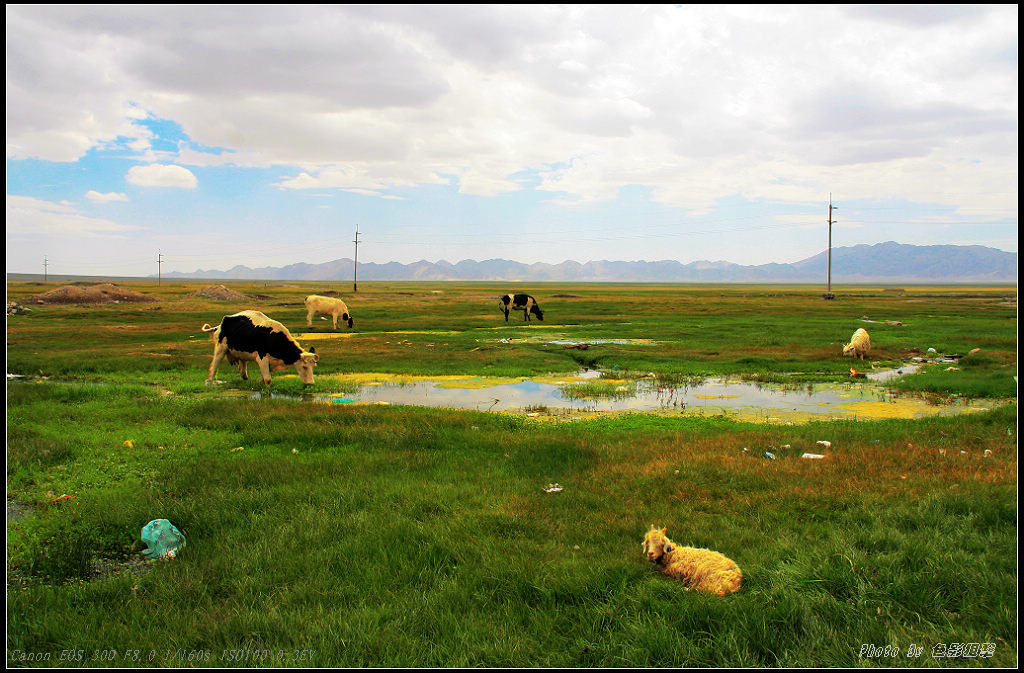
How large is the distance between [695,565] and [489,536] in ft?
6.74

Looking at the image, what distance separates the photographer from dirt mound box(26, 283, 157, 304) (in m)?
51.7

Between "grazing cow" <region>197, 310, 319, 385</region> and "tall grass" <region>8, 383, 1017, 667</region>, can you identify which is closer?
"tall grass" <region>8, 383, 1017, 667</region>

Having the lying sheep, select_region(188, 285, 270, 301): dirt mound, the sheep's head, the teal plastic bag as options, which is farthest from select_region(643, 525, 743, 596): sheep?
select_region(188, 285, 270, 301): dirt mound

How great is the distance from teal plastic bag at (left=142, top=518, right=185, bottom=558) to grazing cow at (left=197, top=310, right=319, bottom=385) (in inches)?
413

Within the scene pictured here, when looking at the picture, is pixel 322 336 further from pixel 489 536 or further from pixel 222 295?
pixel 222 295

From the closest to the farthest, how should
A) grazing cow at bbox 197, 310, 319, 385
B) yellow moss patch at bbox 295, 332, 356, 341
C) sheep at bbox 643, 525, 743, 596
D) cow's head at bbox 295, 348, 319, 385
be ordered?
sheep at bbox 643, 525, 743, 596, grazing cow at bbox 197, 310, 319, 385, cow's head at bbox 295, 348, 319, 385, yellow moss patch at bbox 295, 332, 356, 341

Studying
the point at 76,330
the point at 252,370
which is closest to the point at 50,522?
the point at 252,370

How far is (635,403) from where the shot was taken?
14.7 m

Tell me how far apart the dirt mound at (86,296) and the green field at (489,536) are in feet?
161

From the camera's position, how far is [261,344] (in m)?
16.3

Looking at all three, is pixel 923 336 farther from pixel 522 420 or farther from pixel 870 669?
pixel 870 669

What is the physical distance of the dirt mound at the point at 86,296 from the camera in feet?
169

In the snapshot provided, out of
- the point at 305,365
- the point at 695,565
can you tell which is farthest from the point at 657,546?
the point at 305,365

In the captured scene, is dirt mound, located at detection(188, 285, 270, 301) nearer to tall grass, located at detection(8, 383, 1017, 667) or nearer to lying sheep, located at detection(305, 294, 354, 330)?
lying sheep, located at detection(305, 294, 354, 330)
